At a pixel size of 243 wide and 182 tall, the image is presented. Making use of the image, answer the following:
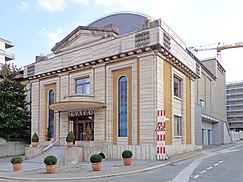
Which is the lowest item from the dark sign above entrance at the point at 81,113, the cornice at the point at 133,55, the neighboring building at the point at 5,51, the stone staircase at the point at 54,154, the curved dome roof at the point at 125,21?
the stone staircase at the point at 54,154

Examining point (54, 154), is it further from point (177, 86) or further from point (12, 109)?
point (177, 86)

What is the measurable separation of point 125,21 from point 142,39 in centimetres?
851

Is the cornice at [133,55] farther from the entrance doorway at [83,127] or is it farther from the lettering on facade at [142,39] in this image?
the entrance doorway at [83,127]

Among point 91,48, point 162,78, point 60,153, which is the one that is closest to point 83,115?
point 60,153

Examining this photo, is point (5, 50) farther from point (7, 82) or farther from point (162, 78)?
point (162, 78)

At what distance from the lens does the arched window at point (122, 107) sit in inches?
1014

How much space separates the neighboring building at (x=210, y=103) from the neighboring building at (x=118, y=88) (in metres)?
11.1

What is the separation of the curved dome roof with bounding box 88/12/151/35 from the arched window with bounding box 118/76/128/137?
6659mm

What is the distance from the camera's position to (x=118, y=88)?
87.5ft

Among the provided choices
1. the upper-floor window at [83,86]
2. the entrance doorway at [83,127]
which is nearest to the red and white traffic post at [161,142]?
the entrance doorway at [83,127]

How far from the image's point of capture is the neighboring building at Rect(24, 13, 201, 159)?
24.3m

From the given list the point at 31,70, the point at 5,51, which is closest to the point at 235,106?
the point at 5,51

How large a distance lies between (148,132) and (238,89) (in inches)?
4381

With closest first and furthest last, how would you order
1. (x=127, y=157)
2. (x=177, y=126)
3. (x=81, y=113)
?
1. (x=127, y=157)
2. (x=177, y=126)
3. (x=81, y=113)
